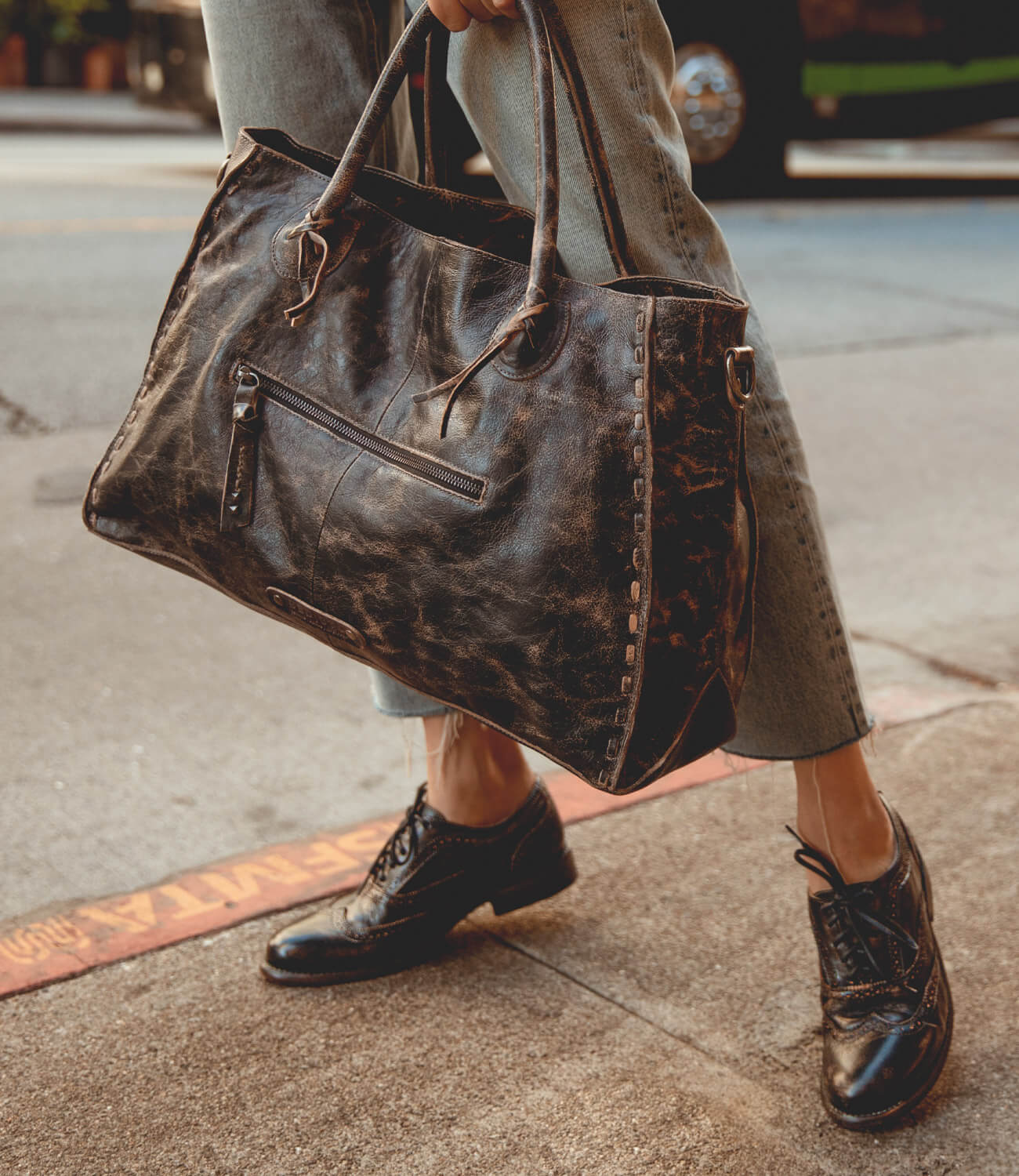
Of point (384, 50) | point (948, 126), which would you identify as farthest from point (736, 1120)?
point (948, 126)

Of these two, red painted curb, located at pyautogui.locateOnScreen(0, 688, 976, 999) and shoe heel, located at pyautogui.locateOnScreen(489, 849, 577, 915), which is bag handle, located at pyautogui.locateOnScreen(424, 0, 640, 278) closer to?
red painted curb, located at pyautogui.locateOnScreen(0, 688, 976, 999)

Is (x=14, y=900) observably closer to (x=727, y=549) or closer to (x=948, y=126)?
(x=727, y=549)

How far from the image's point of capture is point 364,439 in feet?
4.69

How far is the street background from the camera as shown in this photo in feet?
5.06

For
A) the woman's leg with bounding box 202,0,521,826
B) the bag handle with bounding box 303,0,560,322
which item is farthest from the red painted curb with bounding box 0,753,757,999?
the bag handle with bounding box 303,0,560,322

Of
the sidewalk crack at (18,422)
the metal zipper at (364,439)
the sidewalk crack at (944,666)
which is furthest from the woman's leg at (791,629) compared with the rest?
the sidewalk crack at (18,422)

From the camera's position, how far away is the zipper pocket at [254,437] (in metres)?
1.42

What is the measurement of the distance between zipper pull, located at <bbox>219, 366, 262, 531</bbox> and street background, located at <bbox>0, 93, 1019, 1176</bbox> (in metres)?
0.58

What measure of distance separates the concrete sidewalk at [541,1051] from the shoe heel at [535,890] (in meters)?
0.05

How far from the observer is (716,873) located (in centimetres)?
207

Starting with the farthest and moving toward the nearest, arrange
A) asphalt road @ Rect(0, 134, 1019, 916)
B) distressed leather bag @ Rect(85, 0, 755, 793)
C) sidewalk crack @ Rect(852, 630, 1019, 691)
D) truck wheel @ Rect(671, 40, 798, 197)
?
truck wheel @ Rect(671, 40, 798, 197) < sidewalk crack @ Rect(852, 630, 1019, 691) < asphalt road @ Rect(0, 134, 1019, 916) < distressed leather bag @ Rect(85, 0, 755, 793)

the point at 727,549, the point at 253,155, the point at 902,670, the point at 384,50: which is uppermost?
the point at 384,50

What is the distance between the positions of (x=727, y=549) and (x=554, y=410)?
0.69ft

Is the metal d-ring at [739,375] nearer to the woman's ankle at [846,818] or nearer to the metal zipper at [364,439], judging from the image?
the metal zipper at [364,439]
